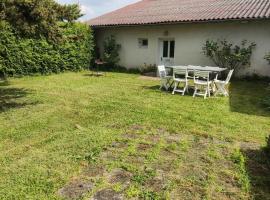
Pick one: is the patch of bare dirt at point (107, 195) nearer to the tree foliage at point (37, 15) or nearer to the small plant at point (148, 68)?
the tree foliage at point (37, 15)

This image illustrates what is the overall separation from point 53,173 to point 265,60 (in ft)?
39.7

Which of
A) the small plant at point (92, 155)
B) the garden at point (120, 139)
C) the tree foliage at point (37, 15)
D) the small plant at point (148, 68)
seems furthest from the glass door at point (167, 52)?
the small plant at point (92, 155)

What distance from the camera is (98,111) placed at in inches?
292

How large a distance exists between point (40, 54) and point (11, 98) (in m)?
6.02

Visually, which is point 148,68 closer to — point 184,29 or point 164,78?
point 184,29

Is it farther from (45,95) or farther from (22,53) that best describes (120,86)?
Answer: (22,53)

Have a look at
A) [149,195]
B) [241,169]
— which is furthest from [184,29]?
[149,195]

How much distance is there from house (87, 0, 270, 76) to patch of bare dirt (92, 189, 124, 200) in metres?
11.4

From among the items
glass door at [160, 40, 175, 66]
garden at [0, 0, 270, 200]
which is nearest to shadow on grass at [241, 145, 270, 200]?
garden at [0, 0, 270, 200]

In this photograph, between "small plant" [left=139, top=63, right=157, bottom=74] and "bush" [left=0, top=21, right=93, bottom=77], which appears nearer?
"bush" [left=0, top=21, right=93, bottom=77]

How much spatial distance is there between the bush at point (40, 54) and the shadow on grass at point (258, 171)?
28.7 ft

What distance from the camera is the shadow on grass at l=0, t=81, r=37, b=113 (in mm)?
7793

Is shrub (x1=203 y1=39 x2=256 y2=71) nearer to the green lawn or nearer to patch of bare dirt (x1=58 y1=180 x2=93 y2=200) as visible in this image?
the green lawn

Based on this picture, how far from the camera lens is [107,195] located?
351cm
